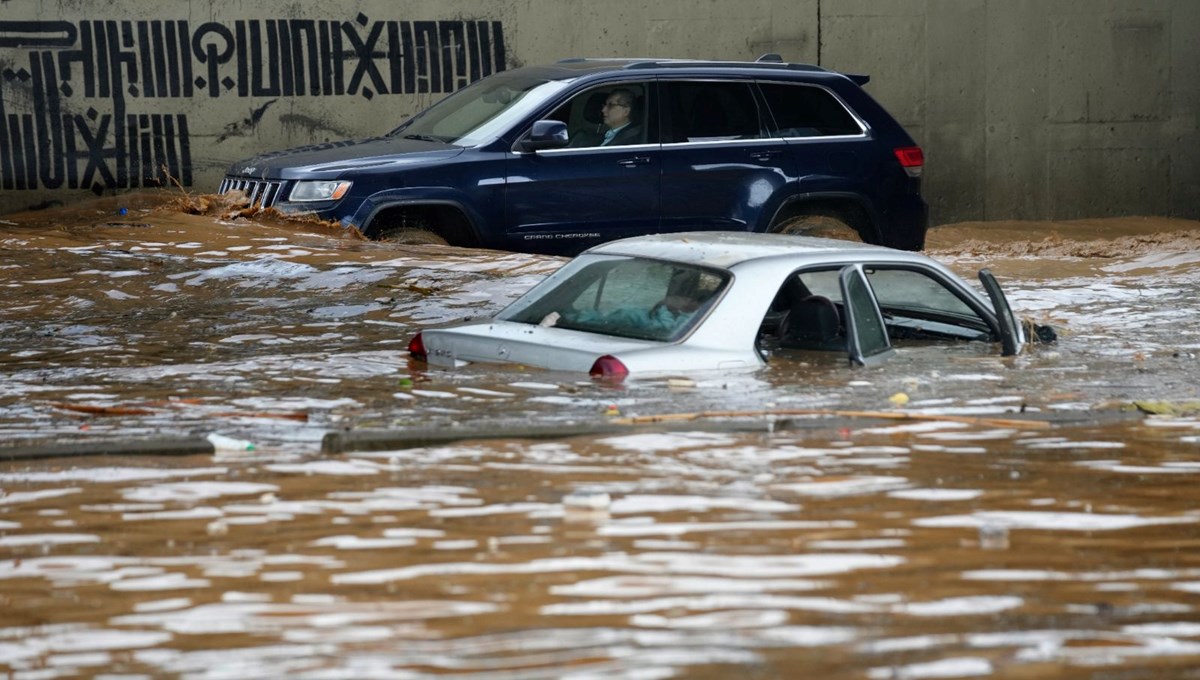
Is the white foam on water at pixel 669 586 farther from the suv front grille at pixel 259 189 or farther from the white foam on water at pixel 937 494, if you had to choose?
the suv front grille at pixel 259 189

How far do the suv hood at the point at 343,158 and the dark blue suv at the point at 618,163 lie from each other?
14 mm

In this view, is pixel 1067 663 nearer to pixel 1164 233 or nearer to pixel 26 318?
pixel 26 318

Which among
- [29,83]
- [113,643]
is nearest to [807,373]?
[113,643]

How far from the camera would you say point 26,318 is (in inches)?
444

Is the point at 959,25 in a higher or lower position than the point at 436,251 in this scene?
higher

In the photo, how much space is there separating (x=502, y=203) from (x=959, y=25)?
8.53 m

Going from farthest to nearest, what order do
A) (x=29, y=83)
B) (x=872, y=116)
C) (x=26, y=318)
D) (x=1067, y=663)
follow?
1. (x=29, y=83)
2. (x=872, y=116)
3. (x=26, y=318)
4. (x=1067, y=663)

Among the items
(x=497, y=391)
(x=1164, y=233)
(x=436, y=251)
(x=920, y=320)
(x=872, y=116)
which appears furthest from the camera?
(x=1164, y=233)

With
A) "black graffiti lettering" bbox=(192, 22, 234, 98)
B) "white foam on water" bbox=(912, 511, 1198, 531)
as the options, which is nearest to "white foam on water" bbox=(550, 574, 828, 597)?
"white foam on water" bbox=(912, 511, 1198, 531)

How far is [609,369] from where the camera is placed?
306 inches

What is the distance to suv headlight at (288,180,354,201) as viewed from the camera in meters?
12.2

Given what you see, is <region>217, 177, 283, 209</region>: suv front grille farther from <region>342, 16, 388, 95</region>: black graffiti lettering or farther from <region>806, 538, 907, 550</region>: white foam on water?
<region>806, 538, 907, 550</region>: white foam on water

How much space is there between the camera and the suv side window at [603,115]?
13.1 metres

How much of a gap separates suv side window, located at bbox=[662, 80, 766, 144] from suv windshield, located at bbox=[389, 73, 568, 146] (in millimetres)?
864
